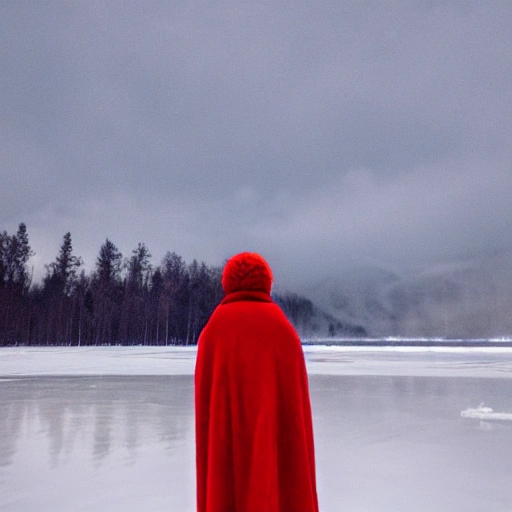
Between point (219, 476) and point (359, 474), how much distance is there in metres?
2.88

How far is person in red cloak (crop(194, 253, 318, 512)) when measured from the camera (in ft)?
7.00

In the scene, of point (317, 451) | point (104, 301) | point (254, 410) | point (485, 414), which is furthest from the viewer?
point (104, 301)

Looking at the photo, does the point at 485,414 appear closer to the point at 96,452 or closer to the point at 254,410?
the point at 96,452

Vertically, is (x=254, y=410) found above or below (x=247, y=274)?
below

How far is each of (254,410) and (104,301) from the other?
6975 cm

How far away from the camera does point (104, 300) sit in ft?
225

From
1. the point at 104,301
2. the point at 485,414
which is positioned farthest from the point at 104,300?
the point at 485,414

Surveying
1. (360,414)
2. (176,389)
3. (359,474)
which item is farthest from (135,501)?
(176,389)

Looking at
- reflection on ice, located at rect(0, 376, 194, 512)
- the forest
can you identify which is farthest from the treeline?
reflection on ice, located at rect(0, 376, 194, 512)

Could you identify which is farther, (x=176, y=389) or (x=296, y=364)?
(x=176, y=389)

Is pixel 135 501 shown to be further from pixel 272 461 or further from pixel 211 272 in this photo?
pixel 211 272

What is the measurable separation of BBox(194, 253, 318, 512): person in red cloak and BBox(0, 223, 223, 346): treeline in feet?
208

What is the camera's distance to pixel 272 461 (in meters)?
2.14

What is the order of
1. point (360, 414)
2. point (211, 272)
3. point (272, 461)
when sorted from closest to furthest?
point (272, 461), point (360, 414), point (211, 272)
